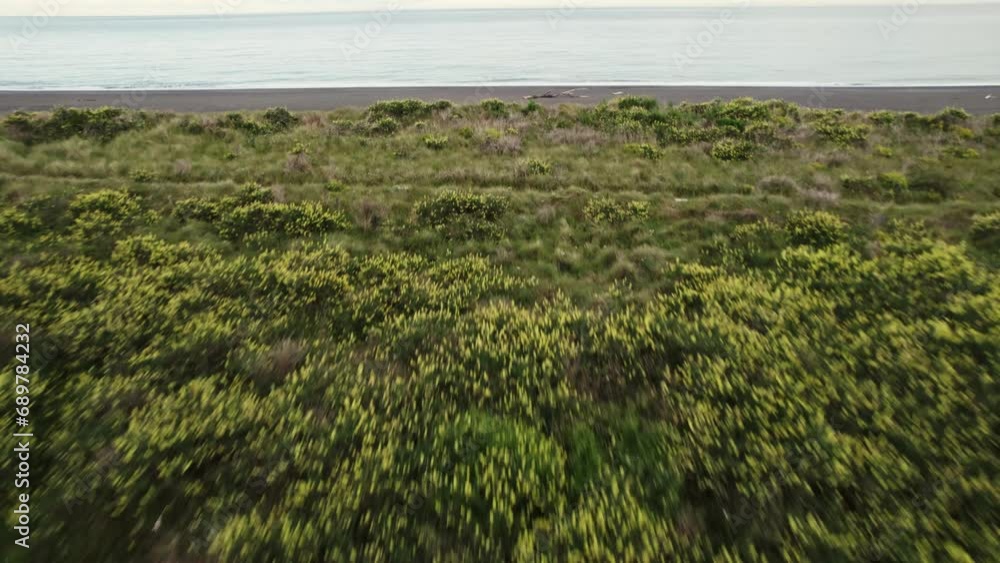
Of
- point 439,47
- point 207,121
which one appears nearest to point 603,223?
point 207,121

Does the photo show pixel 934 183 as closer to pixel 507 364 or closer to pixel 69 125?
pixel 507 364

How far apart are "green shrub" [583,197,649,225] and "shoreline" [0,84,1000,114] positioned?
22940 millimetres

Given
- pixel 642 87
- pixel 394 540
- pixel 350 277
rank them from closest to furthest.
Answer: pixel 394 540 < pixel 350 277 < pixel 642 87

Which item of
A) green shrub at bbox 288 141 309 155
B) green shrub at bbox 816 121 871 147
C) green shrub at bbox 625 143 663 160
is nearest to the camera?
green shrub at bbox 625 143 663 160

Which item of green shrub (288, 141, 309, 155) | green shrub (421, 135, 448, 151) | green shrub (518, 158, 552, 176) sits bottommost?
green shrub (518, 158, 552, 176)

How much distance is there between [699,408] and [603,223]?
Result: 23.2ft

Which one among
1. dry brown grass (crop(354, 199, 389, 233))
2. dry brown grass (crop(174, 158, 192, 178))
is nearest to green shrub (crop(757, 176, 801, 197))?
dry brown grass (crop(354, 199, 389, 233))

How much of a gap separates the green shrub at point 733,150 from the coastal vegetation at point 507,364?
2424mm

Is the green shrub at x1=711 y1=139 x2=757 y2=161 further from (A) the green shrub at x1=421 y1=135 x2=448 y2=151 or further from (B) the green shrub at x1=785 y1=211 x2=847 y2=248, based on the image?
(A) the green shrub at x1=421 y1=135 x2=448 y2=151

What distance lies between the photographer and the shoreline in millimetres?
34406

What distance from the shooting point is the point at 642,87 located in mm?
42469

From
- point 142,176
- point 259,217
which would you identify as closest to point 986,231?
point 259,217

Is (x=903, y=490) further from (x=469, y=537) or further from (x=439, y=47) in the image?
(x=439, y=47)

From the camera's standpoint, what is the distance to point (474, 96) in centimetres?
3853
